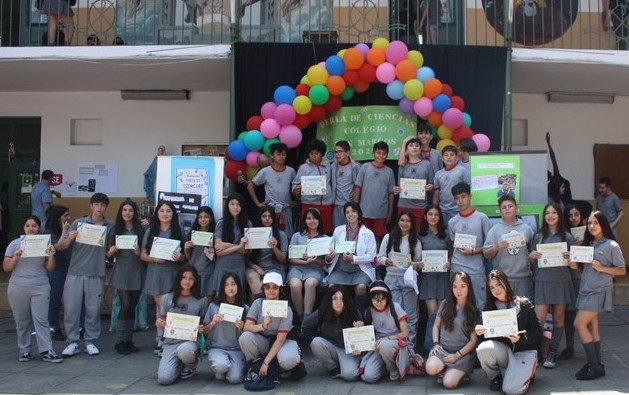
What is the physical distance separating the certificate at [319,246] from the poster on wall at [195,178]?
140 centimetres

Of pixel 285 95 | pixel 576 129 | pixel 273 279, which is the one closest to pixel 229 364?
pixel 273 279

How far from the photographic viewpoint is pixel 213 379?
6293 mm

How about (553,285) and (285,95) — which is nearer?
(553,285)

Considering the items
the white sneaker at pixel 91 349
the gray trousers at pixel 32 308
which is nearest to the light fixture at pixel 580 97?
the white sneaker at pixel 91 349

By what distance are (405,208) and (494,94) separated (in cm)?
234

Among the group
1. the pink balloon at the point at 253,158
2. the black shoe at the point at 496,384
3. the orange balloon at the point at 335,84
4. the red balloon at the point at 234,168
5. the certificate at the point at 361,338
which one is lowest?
the black shoe at the point at 496,384

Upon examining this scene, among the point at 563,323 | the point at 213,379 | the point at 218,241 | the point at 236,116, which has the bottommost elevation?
the point at 213,379

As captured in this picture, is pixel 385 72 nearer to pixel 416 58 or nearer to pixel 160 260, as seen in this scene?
pixel 416 58

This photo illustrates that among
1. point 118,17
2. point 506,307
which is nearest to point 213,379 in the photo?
point 506,307

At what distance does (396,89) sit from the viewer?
838 cm

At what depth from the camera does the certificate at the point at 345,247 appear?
22.7ft

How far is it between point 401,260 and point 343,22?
5185 millimetres

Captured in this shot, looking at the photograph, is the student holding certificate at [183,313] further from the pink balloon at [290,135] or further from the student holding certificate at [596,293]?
the student holding certificate at [596,293]

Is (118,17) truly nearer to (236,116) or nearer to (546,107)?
(236,116)
